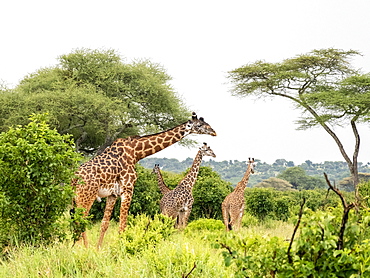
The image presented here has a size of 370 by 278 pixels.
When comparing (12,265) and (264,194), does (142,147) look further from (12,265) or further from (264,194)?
(264,194)

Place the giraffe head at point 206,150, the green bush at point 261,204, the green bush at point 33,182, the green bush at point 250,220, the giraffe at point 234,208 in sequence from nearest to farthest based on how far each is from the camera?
1. the green bush at point 33,182
2. the giraffe at point 234,208
3. the giraffe head at point 206,150
4. the green bush at point 250,220
5. the green bush at point 261,204

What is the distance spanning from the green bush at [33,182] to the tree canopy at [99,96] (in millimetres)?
15550

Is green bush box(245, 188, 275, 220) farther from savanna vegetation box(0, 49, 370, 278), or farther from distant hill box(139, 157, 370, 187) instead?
distant hill box(139, 157, 370, 187)

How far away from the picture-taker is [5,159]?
6.34 m

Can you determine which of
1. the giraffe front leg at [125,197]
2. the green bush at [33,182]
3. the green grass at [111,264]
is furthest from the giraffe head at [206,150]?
the green grass at [111,264]

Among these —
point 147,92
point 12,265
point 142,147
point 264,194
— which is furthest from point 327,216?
point 147,92

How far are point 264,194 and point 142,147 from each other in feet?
21.7

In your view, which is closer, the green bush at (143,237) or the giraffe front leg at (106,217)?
the green bush at (143,237)

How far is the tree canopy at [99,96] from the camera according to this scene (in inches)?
874

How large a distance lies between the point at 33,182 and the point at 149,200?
16.4ft

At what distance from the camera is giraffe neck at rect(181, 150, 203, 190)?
32.3 feet

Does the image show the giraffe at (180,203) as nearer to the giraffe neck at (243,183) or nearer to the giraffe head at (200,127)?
the giraffe neck at (243,183)

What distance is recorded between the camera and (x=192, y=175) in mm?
10047

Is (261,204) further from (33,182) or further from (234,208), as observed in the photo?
(33,182)
